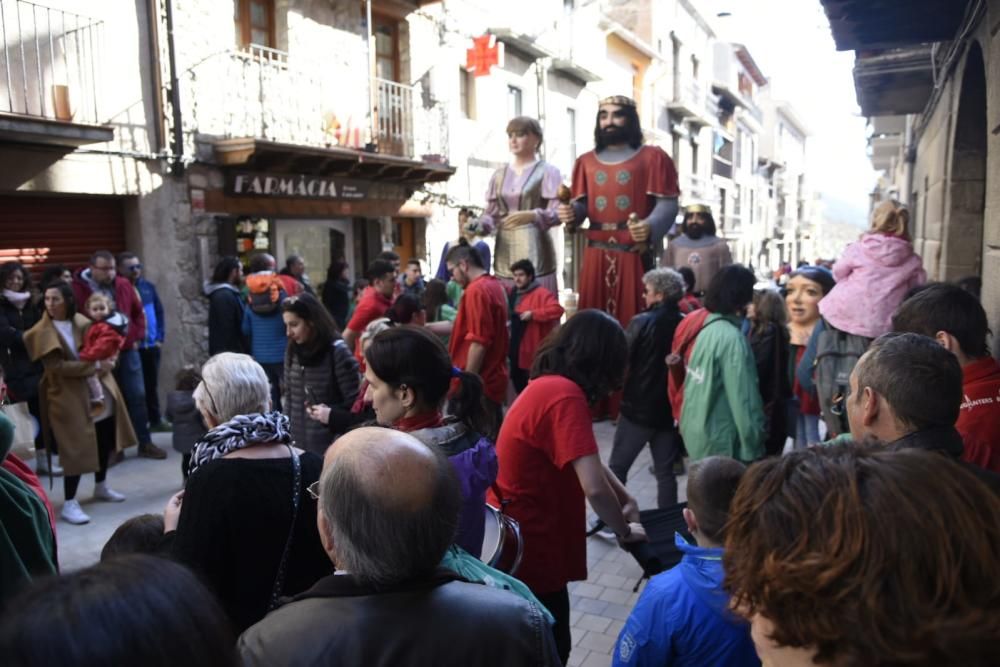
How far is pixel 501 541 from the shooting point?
224 cm

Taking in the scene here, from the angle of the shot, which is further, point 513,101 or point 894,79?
point 513,101

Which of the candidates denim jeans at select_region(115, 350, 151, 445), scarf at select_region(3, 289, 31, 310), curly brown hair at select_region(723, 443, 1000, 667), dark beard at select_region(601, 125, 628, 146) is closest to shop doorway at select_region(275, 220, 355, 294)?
denim jeans at select_region(115, 350, 151, 445)

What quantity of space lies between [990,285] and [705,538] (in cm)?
253

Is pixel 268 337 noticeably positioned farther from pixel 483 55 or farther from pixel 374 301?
pixel 483 55

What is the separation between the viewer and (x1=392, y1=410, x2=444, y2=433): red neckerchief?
2338 mm

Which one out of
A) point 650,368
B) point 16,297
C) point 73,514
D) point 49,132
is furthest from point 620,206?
point 49,132

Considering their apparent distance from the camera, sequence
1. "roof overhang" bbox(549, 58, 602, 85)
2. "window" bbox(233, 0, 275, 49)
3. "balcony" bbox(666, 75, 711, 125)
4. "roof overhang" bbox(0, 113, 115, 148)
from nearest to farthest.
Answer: "roof overhang" bbox(0, 113, 115, 148)
"window" bbox(233, 0, 275, 49)
"roof overhang" bbox(549, 58, 602, 85)
"balcony" bbox(666, 75, 711, 125)

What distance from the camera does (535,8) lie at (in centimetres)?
1664

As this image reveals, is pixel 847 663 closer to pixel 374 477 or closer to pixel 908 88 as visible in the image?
pixel 374 477

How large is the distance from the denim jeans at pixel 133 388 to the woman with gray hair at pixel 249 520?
4.56 metres

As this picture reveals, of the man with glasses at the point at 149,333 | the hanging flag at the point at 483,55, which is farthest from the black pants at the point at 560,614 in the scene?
the hanging flag at the point at 483,55

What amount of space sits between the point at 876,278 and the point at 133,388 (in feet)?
18.2

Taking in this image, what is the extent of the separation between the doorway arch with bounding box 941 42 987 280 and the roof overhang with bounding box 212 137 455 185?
721 centimetres

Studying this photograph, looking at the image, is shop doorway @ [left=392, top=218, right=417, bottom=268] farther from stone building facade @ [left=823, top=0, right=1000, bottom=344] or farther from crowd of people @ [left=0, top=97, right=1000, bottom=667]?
stone building facade @ [left=823, top=0, right=1000, bottom=344]
